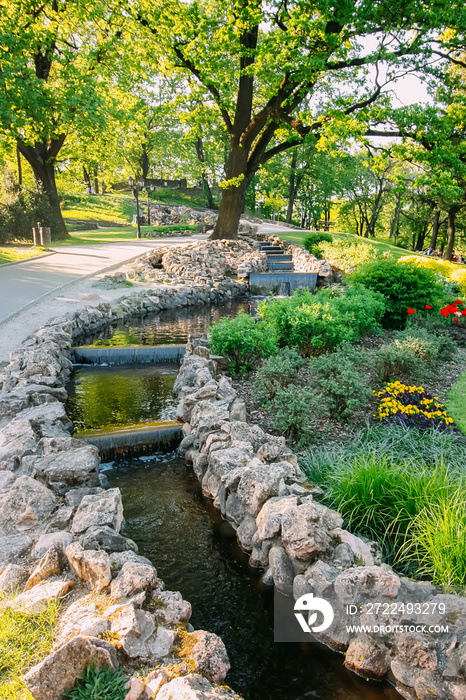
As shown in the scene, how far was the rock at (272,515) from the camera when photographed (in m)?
3.66

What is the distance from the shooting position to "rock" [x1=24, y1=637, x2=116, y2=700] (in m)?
2.32

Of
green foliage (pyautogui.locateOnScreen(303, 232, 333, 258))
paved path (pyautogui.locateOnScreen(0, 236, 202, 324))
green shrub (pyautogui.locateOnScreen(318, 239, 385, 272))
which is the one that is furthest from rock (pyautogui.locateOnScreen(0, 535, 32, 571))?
green foliage (pyautogui.locateOnScreen(303, 232, 333, 258))

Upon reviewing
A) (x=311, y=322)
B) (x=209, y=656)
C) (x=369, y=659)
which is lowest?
(x=369, y=659)

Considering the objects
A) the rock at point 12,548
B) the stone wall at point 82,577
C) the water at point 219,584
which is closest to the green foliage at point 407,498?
the water at point 219,584

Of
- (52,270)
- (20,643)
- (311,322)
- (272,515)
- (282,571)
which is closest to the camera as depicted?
(20,643)

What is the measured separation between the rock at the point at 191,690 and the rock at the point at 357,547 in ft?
4.62

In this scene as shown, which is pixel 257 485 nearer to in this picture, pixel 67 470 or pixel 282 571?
pixel 282 571

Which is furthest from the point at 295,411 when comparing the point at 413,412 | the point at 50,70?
the point at 50,70

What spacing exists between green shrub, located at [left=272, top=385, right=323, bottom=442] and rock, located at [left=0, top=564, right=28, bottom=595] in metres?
3.20

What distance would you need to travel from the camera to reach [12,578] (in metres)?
3.11

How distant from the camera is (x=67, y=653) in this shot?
2.39 metres

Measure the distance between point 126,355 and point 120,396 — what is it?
5.74 feet

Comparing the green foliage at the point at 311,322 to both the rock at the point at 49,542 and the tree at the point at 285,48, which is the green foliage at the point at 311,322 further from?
the tree at the point at 285,48

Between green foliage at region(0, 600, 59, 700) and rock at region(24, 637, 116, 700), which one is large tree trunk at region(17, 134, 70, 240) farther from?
rock at region(24, 637, 116, 700)
